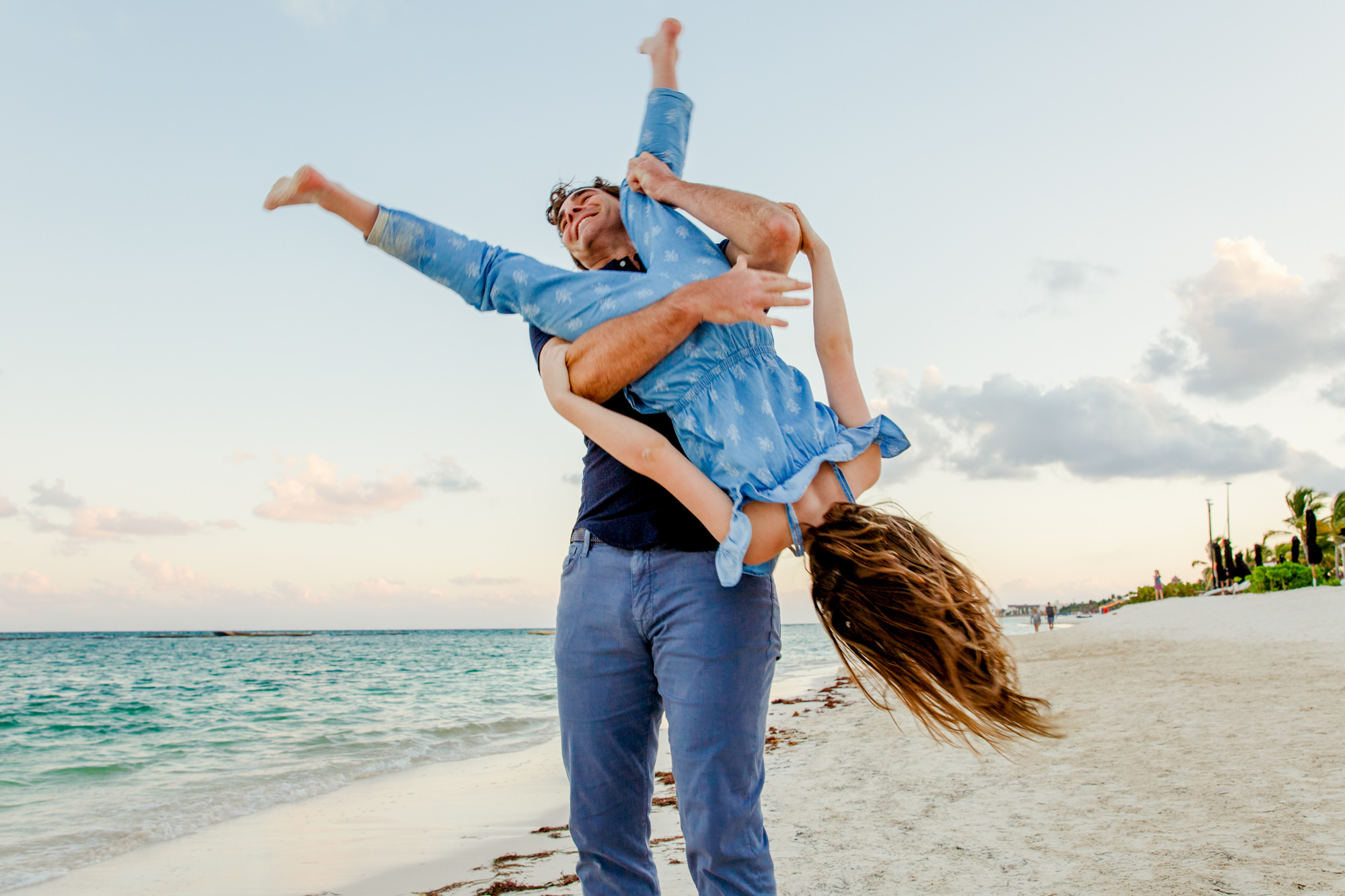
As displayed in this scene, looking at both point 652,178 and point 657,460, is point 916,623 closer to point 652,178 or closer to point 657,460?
point 657,460

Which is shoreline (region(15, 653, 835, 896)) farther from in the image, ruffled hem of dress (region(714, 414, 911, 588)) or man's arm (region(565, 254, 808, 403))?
man's arm (region(565, 254, 808, 403))

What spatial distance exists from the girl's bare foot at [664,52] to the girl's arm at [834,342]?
1.99 feet

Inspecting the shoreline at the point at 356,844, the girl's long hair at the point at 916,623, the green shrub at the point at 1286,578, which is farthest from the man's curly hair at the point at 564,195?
the green shrub at the point at 1286,578

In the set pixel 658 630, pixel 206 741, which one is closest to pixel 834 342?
pixel 658 630

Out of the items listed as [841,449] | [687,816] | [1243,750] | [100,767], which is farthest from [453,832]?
[100,767]

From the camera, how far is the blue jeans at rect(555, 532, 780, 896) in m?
1.52

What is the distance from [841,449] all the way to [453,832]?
170 inches

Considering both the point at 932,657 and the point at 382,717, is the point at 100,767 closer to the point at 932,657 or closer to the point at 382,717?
the point at 382,717

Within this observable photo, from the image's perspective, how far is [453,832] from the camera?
4.88 metres

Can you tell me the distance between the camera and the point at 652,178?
1896 millimetres

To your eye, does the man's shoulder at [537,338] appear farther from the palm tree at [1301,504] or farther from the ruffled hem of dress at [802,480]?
the palm tree at [1301,504]

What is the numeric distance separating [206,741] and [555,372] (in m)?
11.8

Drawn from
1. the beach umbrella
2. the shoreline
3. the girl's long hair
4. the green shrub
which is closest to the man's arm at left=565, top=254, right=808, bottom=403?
the girl's long hair

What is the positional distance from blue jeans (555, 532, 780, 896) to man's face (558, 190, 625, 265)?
78 centimetres
